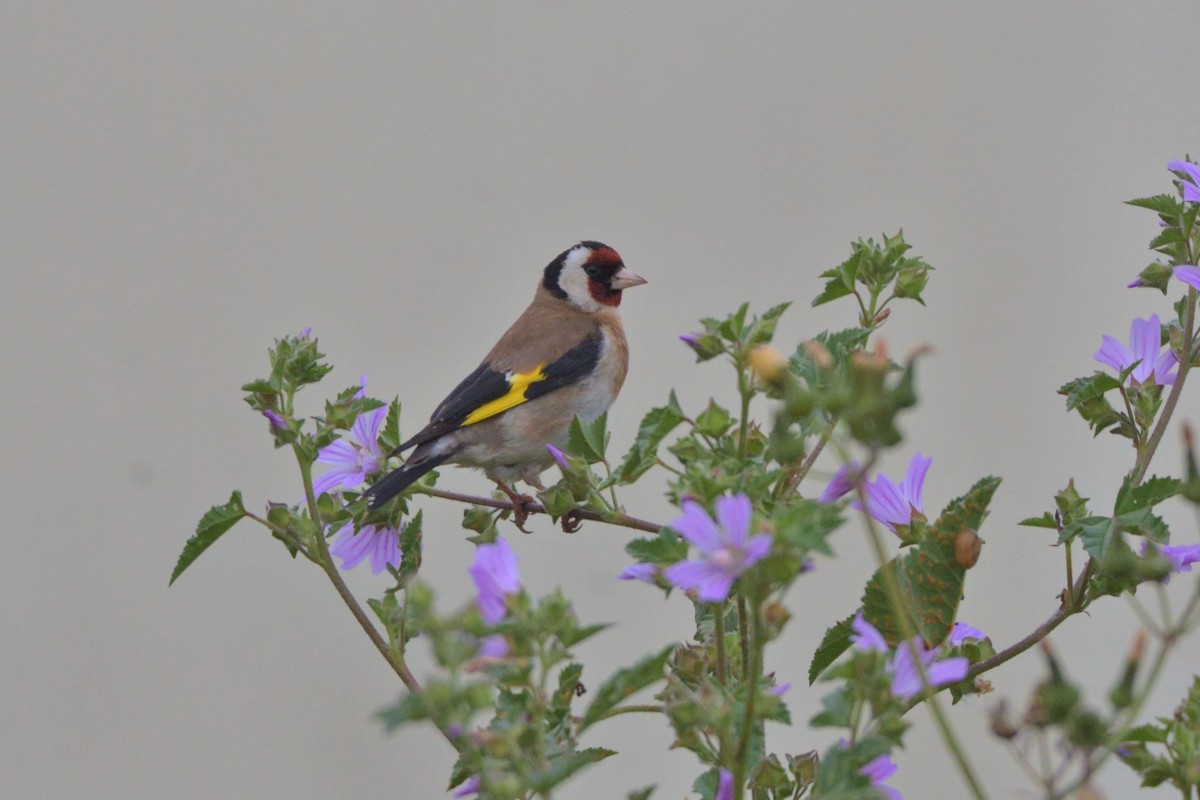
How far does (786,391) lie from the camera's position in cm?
61

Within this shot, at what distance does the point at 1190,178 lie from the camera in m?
0.87

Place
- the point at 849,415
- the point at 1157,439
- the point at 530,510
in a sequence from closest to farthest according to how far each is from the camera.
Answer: the point at 849,415 < the point at 1157,439 < the point at 530,510

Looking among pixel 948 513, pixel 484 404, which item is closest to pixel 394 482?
pixel 948 513

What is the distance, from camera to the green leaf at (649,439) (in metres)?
0.70

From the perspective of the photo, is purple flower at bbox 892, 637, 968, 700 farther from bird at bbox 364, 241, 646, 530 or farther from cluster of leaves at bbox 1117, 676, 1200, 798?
bird at bbox 364, 241, 646, 530

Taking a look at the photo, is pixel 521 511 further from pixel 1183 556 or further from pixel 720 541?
pixel 720 541

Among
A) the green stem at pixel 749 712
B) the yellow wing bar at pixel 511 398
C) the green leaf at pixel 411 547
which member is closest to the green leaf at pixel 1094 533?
the green stem at pixel 749 712

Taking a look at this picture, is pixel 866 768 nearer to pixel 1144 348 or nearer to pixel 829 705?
pixel 829 705

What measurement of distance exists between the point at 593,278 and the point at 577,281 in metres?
0.03

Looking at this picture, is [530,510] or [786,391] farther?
[530,510]

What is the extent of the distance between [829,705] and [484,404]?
120cm

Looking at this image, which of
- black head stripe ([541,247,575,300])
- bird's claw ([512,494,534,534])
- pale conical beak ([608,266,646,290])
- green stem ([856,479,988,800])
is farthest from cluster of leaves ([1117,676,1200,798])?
black head stripe ([541,247,575,300])

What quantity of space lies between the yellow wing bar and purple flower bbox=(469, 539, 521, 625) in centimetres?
109

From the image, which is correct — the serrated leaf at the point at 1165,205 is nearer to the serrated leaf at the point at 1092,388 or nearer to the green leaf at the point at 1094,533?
the serrated leaf at the point at 1092,388
